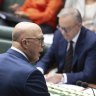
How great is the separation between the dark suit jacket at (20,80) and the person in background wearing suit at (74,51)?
3.50 ft

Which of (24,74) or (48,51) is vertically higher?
(24,74)

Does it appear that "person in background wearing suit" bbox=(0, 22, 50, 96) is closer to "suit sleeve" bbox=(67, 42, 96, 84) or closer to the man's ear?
the man's ear

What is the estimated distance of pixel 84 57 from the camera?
3.20m

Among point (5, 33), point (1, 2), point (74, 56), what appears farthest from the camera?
point (1, 2)

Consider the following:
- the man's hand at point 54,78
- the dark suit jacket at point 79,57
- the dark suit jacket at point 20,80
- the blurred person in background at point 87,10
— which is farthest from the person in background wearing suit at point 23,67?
the blurred person in background at point 87,10

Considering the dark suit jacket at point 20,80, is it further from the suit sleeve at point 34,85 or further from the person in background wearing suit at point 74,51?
the person in background wearing suit at point 74,51

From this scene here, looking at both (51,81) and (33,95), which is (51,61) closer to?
(51,81)

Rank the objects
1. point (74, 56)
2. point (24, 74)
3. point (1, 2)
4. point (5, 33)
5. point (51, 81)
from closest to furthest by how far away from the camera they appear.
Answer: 1. point (24, 74)
2. point (51, 81)
3. point (74, 56)
4. point (5, 33)
5. point (1, 2)

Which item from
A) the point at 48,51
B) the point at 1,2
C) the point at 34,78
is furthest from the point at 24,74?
the point at 1,2

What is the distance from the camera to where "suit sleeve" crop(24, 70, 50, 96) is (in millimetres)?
1938

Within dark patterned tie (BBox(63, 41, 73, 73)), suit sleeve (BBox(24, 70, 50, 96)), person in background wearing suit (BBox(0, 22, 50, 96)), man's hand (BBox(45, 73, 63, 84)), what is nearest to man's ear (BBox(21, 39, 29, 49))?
person in background wearing suit (BBox(0, 22, 50, 96))

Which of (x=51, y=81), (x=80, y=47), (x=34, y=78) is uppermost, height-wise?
(x=34, y=78)

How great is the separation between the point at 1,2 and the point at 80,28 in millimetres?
2155

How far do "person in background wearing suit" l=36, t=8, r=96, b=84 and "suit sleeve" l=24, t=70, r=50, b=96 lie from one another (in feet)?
3.47
